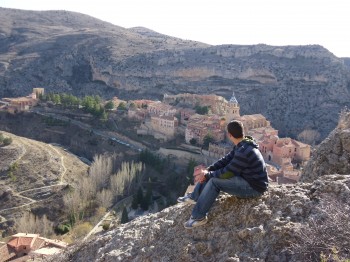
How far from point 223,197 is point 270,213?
830 millimetres

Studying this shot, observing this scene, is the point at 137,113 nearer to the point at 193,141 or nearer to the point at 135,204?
the point at 193,141

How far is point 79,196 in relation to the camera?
1127 inches

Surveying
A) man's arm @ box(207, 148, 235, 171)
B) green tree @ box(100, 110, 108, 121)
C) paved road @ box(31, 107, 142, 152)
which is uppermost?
man's arm @ box(207, 148, 235, 171)

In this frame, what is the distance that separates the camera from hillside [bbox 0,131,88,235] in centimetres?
2808

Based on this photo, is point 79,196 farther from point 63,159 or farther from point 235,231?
point 235,231

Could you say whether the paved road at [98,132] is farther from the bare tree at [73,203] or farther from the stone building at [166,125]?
the bare tree at [73,203]

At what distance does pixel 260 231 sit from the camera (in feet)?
15.8

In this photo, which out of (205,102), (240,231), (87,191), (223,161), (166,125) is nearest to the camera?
(240,231)

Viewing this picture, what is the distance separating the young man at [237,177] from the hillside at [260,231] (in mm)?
178

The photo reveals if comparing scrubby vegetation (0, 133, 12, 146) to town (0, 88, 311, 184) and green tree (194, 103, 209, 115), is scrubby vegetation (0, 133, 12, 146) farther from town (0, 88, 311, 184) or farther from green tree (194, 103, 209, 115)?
green tree (194, 103, 209, 115)

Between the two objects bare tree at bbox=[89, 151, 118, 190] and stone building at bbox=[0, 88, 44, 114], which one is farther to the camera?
stone building at bbox=[0, 88, 44, 114]

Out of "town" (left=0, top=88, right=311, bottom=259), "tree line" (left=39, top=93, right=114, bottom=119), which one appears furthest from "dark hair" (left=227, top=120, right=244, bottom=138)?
"tree line" (left=39, top=93, right=114, bottom=119)

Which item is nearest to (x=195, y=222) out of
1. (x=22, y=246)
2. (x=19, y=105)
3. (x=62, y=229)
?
(x=22, y=246)

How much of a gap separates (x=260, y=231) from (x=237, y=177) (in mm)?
757
